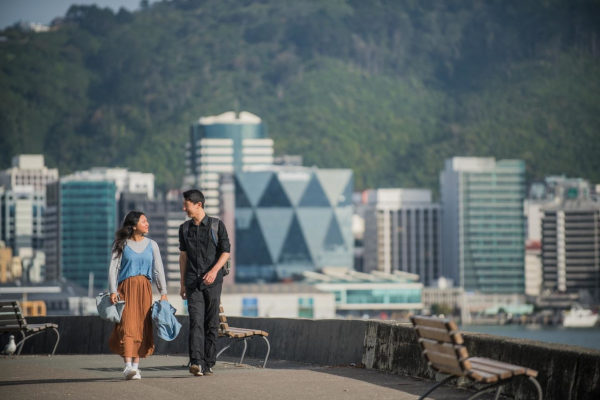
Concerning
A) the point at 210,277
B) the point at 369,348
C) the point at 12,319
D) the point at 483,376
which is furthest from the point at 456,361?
the point at 12,319

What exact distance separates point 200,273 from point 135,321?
100 centimetres

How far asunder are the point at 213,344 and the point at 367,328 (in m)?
2.58

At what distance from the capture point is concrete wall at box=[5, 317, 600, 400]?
13930 millimetres

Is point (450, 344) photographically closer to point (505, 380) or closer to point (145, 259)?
point (505, 380)

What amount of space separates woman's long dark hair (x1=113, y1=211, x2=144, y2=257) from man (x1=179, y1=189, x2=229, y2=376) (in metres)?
0.56

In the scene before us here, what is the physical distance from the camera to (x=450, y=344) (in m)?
13.4

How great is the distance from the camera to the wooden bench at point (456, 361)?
12797 mm

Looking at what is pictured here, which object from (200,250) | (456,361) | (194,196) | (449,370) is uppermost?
(194,196)

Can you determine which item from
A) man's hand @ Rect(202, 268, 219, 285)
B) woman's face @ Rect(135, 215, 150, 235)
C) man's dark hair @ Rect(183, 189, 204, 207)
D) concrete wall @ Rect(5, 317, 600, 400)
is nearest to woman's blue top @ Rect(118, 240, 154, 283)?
woman's face @ Rect(135, 215, 150, 235)

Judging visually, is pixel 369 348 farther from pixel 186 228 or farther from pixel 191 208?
pixel 191 208

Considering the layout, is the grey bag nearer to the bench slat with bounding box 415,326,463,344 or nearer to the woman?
the woman

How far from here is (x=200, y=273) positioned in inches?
702

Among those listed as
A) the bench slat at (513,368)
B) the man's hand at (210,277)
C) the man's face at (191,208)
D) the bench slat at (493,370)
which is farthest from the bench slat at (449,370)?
the man's face at (191,208)

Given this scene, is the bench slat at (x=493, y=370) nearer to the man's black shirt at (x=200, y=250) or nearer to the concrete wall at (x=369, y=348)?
the concrete wall at (x=369, y=348)
